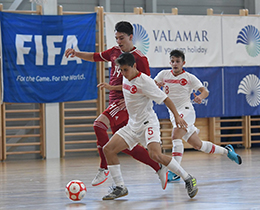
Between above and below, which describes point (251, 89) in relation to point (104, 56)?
below

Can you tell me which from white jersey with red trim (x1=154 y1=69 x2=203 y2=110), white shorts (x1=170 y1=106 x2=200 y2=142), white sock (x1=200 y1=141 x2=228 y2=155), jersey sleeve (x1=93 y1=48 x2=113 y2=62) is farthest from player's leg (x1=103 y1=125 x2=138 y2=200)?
white sock (x1=200 y1=141 x2=228 y2=155)

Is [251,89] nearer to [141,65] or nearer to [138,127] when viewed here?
[141,65]

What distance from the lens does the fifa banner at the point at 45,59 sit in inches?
312

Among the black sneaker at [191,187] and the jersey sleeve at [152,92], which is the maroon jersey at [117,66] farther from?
the black sneaker at [191,187]

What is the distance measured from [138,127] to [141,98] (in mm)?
252

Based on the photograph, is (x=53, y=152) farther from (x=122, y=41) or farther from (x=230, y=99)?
(x=122, y=41)

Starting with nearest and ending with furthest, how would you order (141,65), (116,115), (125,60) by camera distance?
(125,60)
(141,65)
(116,115)

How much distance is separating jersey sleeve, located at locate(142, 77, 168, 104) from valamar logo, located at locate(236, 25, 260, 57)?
609 centimetres

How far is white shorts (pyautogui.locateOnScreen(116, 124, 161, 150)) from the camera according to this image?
11.5 feet

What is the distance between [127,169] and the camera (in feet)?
19.7

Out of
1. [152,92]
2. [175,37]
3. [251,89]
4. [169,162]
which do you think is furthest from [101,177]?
[251,89]

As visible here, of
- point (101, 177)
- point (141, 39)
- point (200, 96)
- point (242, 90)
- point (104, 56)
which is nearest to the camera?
point (101, 177)

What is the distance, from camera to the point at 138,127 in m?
3.54

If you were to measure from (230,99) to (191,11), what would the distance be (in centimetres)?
670
